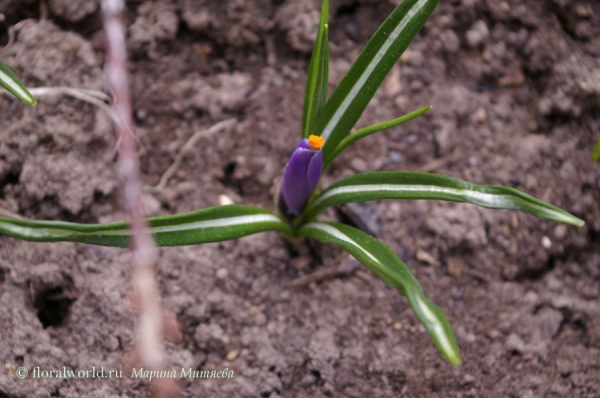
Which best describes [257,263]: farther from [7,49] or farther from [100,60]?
[7,49]

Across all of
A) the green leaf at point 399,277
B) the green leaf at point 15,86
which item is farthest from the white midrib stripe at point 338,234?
the green leaf at point 15,86

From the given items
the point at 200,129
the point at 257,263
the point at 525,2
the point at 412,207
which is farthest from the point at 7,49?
the point at 525,2

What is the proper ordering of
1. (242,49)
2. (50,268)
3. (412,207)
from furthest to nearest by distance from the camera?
(242,49), (412,207), (50,268)

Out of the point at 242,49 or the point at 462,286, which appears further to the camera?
the point at 242,49

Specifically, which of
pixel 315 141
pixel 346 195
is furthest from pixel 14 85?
pixel 346 195

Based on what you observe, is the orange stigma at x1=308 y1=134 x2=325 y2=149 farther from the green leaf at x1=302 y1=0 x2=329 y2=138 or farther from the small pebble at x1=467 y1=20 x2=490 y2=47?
the small pebble at x1=467 y1=20 x2=490 y2=47

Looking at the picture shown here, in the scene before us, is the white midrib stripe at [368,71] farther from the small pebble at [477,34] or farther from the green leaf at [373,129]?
the small pebble at [477,34]

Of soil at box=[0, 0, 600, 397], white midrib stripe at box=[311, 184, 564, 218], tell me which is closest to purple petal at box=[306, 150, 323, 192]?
white midrib stripe at box=[311, 184, 564, 218]
